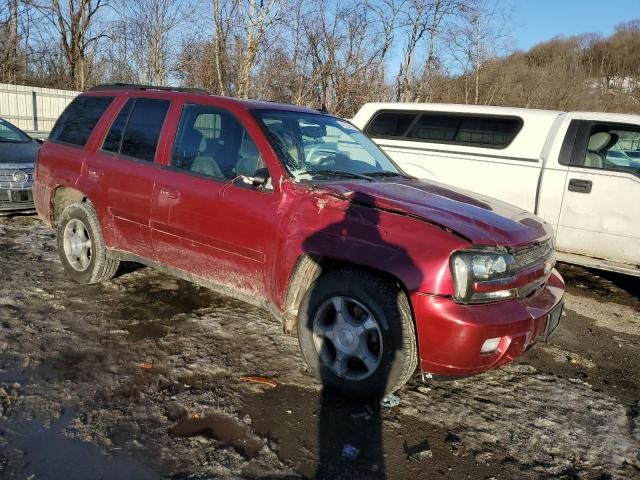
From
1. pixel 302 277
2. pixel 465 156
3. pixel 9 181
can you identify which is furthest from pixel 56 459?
pixel 9 181

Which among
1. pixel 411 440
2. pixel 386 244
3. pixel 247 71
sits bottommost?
pixel 411 440

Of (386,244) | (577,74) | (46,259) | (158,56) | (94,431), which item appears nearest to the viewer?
(94,431)

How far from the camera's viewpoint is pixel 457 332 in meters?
2.73

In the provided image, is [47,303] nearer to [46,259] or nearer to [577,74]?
[46,259]

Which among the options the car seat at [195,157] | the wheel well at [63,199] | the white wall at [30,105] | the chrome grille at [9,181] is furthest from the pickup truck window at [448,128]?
the white wall at [30,105]

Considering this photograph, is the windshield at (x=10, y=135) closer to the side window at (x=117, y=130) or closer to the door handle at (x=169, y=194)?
the side window at (x=117, y=130)

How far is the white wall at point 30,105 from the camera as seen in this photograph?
18.8 meters

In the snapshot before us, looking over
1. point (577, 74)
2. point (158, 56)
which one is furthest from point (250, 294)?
point (577, 74)

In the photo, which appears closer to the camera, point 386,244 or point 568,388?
point 386,244

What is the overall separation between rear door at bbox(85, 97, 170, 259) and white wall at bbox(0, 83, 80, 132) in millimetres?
16314

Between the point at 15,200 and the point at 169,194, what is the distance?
454 centimetres

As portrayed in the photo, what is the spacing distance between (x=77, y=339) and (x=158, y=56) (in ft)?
71.0

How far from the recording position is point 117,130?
454 cm

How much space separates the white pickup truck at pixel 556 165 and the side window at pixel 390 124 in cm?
18
